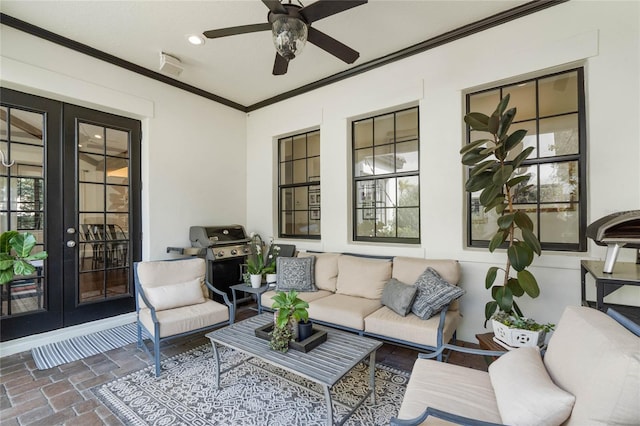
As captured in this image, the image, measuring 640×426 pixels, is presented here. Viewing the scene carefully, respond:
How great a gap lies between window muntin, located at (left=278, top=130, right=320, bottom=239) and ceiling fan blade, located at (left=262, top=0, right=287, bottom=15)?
254cm

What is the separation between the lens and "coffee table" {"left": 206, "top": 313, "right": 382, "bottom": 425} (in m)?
1.73

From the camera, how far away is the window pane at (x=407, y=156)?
366 centimetres

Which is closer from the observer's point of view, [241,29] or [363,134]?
[241,29]

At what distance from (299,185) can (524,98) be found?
3.07m

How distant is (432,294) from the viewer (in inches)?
104

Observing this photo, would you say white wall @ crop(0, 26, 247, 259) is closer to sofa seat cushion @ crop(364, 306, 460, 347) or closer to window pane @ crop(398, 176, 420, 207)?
window pane @ crop(398, 176, 420, 207)

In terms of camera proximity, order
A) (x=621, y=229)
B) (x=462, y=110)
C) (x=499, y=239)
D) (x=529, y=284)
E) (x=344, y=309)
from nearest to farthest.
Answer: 1. (x=621, y=229)
2. (x=529, y=284)
3. (x=499, y=239)
4. (x=344, y=309)
5. (x=462, y=110)

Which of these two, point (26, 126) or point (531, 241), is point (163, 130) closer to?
point (26, 126)

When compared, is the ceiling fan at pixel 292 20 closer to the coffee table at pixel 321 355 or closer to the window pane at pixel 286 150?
the coffee table at pixel 321 355

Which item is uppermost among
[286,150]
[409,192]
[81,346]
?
[286,150]

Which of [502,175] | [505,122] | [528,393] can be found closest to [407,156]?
[505,122]

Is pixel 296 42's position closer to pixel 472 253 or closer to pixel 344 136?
pixel 344 136

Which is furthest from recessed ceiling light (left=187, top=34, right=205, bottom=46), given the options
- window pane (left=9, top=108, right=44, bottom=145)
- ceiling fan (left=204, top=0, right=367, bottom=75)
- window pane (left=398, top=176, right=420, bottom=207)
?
window pane (left=398, top=176, right=420, bottom=207)

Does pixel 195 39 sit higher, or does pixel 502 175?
pixel 195 39
